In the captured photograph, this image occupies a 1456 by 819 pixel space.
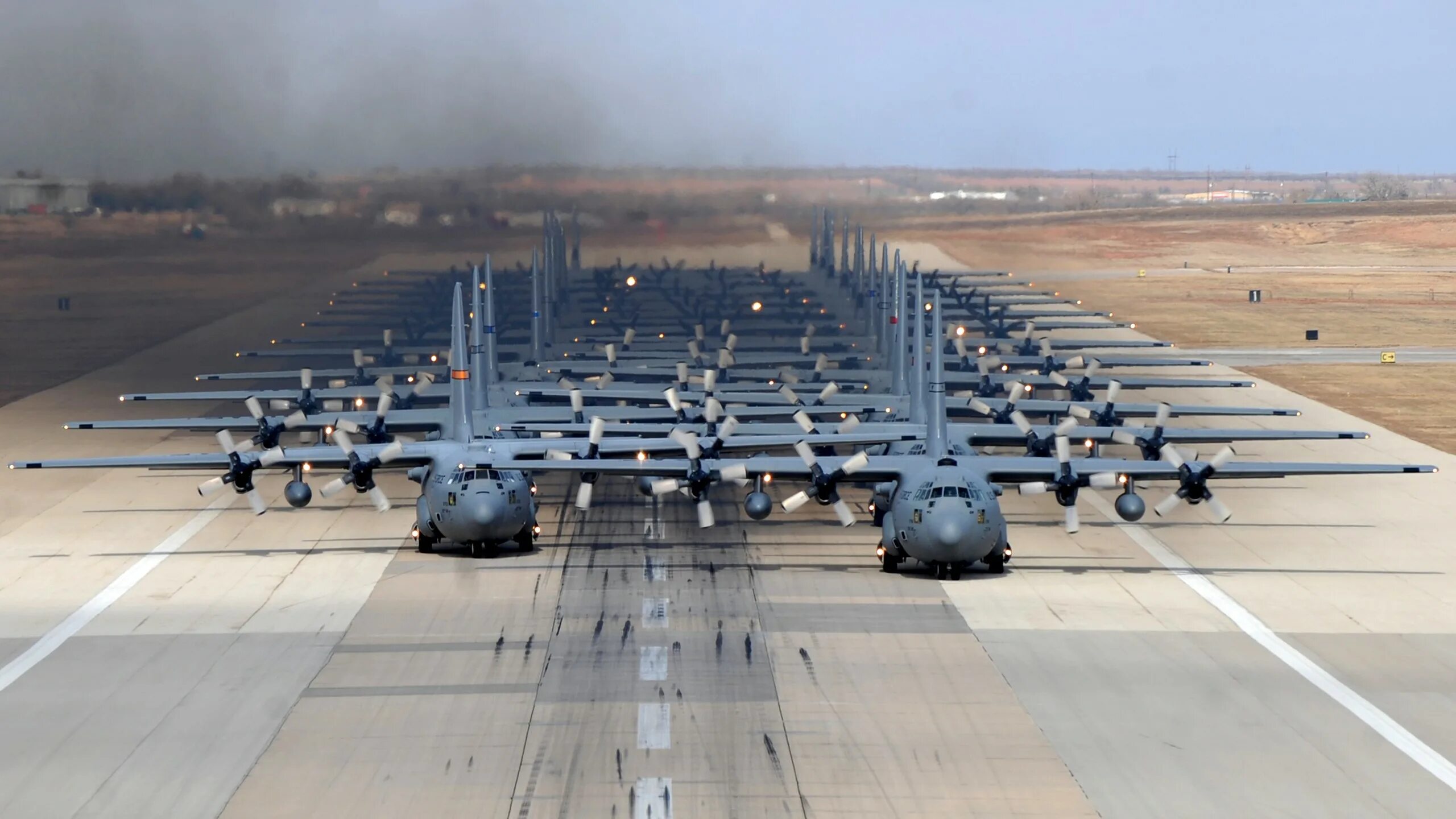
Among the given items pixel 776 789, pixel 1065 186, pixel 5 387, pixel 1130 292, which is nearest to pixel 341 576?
pixel 776 789

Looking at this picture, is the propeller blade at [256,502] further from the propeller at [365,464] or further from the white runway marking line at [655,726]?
the white runway marking line at [655,726]

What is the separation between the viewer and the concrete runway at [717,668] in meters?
35.5

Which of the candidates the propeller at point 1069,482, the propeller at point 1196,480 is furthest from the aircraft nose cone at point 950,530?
the propeller at point 1196,480

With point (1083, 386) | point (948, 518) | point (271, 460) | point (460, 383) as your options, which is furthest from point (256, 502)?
point (1083, 386)

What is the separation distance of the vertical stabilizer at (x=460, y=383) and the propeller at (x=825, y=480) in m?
11.3

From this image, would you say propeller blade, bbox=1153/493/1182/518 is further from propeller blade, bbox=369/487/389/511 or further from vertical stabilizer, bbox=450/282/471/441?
propeller blade, bbox=369/487/389/511

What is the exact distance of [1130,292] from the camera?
566 ft

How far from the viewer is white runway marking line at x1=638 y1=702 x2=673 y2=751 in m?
38.1

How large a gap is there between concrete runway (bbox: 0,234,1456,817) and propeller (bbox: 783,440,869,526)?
2153mm

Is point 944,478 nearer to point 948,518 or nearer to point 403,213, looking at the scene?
point 948,518

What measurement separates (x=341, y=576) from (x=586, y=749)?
1980 centimetres

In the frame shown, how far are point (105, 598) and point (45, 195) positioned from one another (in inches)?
2277

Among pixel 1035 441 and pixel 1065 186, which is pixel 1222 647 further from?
pixel 1065 186

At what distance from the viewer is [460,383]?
2399 inches
